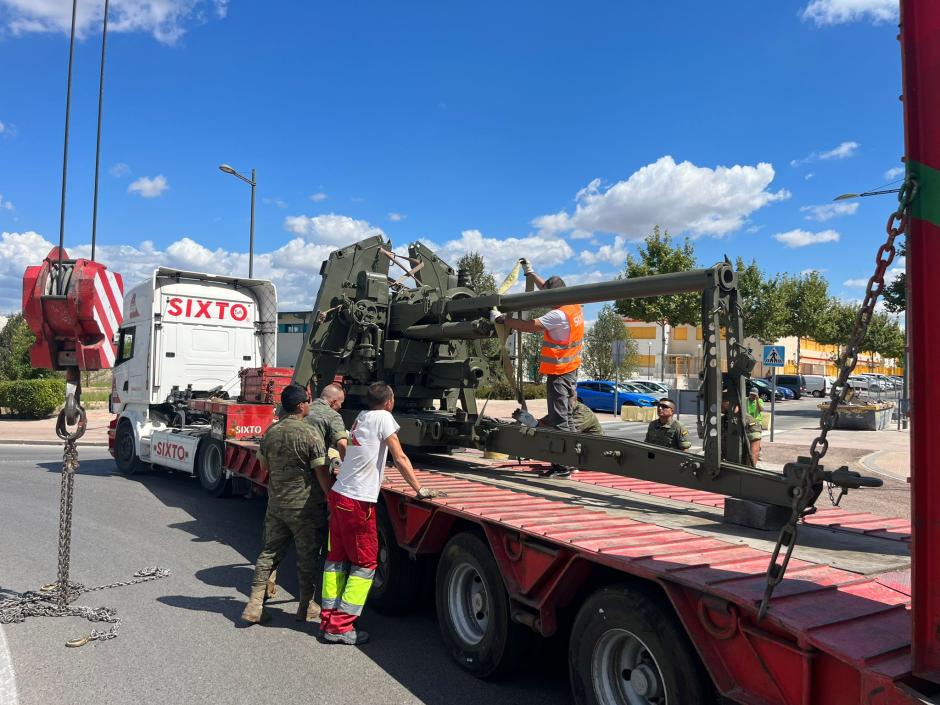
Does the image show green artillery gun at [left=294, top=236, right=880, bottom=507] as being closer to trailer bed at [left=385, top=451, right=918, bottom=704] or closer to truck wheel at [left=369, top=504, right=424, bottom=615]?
trailer bed at [left=385, top=451, right=918, bottom=704]

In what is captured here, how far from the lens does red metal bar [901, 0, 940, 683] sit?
214 cm

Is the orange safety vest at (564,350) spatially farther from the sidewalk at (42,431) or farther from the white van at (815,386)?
the white van at (815,386)

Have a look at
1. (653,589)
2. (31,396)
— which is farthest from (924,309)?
(31,396)

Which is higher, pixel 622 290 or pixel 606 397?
pixel 622 290

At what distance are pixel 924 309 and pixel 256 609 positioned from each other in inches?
187

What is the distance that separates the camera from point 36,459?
14250mm

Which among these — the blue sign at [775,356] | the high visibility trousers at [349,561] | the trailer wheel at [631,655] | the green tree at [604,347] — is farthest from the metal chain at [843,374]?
the green tree at [604,347]

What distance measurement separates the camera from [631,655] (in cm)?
343

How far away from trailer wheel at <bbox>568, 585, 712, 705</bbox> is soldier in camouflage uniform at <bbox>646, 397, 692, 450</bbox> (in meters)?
4.25

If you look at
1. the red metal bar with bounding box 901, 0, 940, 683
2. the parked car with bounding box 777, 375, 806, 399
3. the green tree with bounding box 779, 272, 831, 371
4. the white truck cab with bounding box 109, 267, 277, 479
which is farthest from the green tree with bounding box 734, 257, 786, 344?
the red metal bar with bounding box 901, 0, 940, 683

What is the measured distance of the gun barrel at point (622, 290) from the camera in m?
4.34

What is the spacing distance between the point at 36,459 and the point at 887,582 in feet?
50.7

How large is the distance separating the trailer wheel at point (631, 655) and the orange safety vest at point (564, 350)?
2.91 metres

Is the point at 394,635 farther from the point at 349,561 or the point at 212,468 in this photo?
the point at 212,468
